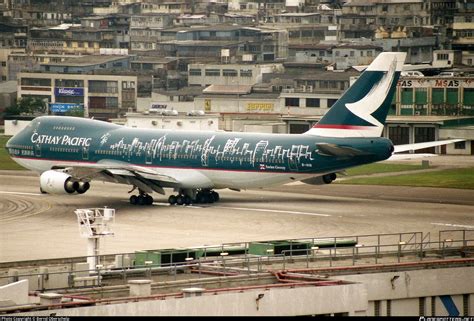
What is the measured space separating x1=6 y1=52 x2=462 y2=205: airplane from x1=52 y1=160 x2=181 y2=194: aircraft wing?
0.06 metres

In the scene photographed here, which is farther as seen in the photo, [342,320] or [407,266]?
[407,266]

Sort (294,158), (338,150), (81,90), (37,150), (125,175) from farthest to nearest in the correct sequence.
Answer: (81,90)
(37,150)
(125,175)
(294,158)
(338,150)

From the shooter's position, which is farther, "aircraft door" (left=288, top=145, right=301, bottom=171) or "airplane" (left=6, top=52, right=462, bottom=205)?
"aircraft door" (left=288, top=145, right=301, bottom=171)

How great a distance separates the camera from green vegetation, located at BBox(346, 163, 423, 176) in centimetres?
12044

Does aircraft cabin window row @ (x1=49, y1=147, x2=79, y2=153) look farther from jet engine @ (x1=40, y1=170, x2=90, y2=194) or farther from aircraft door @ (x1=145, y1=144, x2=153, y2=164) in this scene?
jet engine @ (x1=40, y1=170, x2=90, y2=194)

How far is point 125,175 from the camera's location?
9438 centimetres

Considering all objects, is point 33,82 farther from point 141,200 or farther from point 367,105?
Result: point 367,105

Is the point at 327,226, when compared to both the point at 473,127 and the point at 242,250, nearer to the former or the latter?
the point at 242,250

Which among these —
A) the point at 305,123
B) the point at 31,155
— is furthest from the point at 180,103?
the point at 31,155

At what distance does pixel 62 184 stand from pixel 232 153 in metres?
10.1

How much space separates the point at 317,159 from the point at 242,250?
2638 cm

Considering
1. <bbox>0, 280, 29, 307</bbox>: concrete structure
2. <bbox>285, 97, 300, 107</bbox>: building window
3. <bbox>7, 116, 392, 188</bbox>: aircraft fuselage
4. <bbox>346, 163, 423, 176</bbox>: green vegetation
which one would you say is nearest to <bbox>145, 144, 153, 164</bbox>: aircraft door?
<bbox>7, 116, 392, 188</bbox>: aircraft fuselage

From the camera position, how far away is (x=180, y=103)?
18600 cm

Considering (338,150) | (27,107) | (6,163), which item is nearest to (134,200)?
(338,150)
